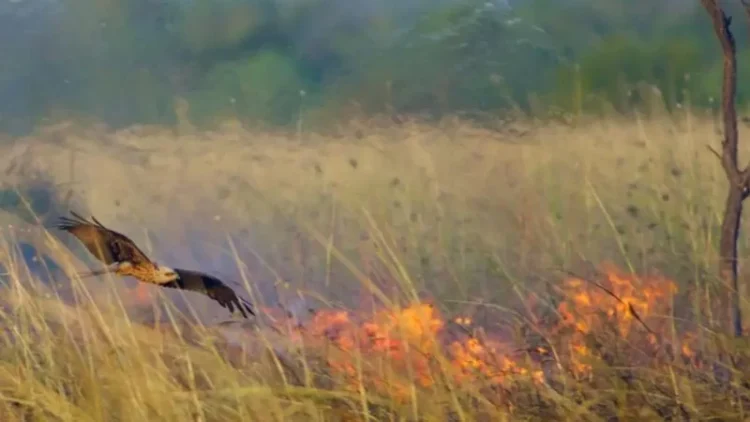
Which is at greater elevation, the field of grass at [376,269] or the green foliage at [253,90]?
the green foliage at [253,90]

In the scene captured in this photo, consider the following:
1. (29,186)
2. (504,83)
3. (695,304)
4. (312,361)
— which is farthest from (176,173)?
(695,304)

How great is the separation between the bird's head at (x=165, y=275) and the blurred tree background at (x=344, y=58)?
22cm

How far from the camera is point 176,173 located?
4.24ft

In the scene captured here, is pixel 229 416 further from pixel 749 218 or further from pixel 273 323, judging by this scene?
pixel 749 218

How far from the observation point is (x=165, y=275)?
4.19ft

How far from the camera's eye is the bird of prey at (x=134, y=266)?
1268 mm

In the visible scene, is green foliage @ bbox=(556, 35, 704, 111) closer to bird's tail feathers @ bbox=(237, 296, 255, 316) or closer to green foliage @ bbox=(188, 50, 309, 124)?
green foliage @ bbox=(188, 50, 309, 124)

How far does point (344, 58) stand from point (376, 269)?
0.31m

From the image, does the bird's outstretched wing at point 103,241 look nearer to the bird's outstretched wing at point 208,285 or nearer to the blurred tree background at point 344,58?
the bird's outstretched wing at point 208,285

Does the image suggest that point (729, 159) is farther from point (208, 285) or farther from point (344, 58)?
point (208, 285)

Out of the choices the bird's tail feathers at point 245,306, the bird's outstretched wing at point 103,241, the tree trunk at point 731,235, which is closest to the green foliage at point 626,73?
the tree trunk at point 731,235

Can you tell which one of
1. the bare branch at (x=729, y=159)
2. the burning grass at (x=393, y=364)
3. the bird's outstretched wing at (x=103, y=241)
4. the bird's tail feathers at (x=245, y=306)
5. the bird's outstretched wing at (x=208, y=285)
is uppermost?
the bare branch at (x=729, y=159)

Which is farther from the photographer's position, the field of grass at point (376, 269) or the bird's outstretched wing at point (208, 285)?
the bird's outstretched wing at point (208, 285)

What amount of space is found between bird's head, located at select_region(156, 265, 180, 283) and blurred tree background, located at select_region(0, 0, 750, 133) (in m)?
0.22
